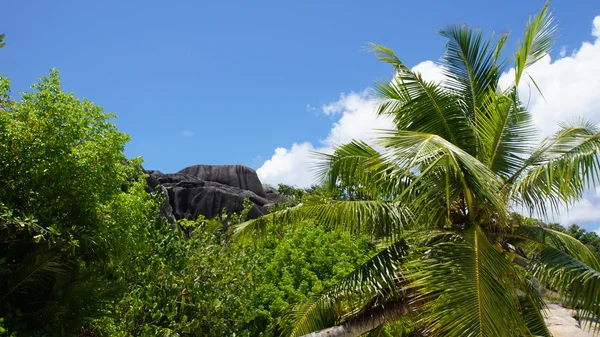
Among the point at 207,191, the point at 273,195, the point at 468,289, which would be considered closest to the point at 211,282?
the point at 468,289

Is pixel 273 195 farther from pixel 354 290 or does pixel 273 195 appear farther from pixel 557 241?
pixel 354 290

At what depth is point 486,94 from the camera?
8.73 metres

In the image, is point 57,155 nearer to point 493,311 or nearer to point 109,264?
point 109,264

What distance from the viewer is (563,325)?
1691 centimetres

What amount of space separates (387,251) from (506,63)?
3.85 metres

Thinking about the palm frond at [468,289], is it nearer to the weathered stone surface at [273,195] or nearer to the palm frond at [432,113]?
the palm frond at [432,113]

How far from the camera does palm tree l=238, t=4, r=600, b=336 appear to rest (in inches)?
245

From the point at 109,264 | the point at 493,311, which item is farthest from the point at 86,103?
the point at 493,311

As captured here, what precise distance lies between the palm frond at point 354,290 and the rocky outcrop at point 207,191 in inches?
694

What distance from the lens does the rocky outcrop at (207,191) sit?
2747cm

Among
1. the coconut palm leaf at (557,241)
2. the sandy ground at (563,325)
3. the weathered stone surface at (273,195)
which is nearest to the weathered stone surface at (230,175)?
the weathered stone surface at (273,195)

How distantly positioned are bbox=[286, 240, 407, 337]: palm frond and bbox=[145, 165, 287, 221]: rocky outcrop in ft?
57.8

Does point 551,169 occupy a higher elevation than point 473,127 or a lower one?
lower

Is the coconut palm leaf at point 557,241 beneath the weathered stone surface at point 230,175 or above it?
beneath
